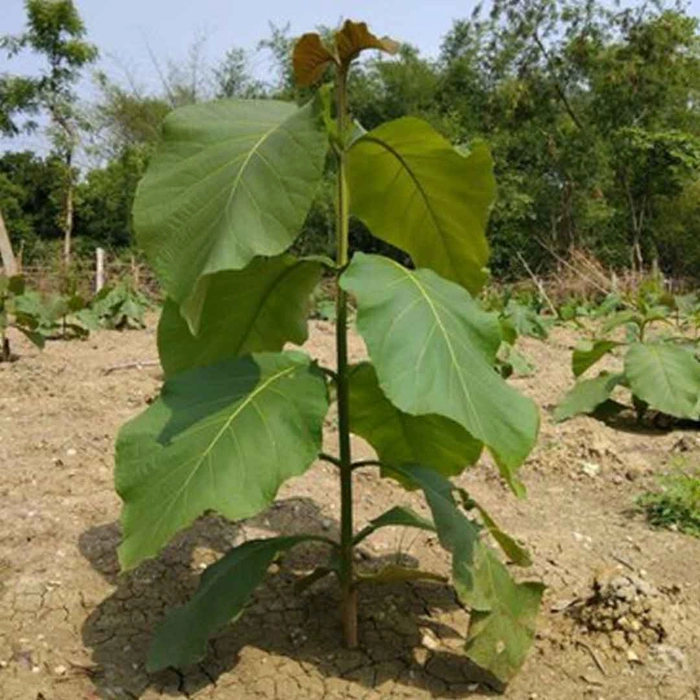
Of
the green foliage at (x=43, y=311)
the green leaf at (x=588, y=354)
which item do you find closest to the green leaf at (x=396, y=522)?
the green leaf at (x=588, y=354)

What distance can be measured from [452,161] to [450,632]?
1.10m

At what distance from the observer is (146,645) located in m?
2.06

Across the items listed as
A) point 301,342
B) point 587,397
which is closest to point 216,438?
point 301,342

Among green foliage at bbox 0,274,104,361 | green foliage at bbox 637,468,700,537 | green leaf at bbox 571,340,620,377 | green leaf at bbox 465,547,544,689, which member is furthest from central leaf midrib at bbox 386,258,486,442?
green foliage at bbox 0,274,104,361

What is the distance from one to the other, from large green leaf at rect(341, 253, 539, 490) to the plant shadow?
26.3 inches

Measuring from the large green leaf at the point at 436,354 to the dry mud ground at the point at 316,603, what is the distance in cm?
70

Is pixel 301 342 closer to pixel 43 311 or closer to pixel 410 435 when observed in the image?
pixel 410 435

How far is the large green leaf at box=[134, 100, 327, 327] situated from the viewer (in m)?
1.57

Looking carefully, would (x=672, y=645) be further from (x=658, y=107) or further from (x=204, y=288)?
(x=658, y=107)

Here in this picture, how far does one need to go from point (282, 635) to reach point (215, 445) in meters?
0.68

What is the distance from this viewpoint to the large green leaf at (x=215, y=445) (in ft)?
5.23

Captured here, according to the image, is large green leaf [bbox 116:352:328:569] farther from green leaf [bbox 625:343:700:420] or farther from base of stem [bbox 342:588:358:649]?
green leaf [bbox 625:343:700:420]

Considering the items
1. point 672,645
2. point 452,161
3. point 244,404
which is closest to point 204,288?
point 244,404

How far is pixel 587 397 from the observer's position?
174 inches
